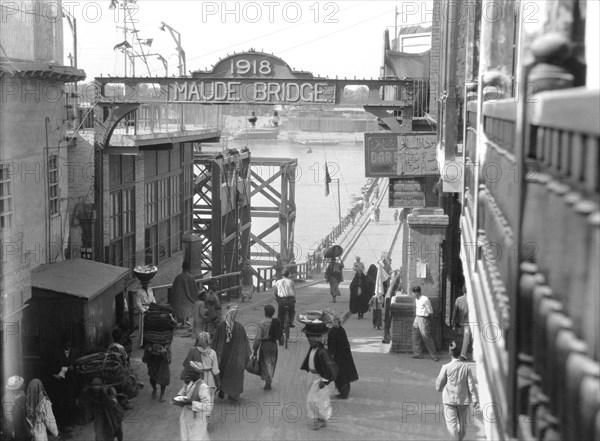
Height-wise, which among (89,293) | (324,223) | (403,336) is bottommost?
(324,223)

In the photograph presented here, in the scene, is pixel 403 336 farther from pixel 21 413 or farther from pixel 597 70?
pixel 597 70

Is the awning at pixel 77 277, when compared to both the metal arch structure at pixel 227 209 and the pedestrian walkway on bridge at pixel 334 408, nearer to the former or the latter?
the pedestrian walkway on bridge at pixel 334 408

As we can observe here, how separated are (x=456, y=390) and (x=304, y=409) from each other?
280 cm

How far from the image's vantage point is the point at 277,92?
669 inches

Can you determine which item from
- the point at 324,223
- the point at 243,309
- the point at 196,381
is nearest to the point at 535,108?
the point at 196,381

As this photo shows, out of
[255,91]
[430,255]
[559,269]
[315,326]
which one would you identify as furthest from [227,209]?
[559,269]

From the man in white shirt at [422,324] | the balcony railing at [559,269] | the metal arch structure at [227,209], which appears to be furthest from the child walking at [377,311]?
the balcony railing at [559,269]

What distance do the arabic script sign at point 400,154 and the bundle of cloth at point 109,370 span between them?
636 centimetres

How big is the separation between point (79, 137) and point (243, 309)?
6.36 meters

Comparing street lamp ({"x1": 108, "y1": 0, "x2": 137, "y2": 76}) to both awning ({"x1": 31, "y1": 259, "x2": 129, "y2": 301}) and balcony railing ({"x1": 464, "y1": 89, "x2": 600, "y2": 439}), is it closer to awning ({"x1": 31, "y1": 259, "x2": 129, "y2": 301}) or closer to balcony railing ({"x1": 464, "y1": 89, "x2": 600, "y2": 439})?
awning ({"x1": 31, "y1": 259, "x2": 129, "y2": 301})

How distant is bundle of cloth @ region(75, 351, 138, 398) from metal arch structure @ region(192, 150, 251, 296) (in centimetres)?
1075

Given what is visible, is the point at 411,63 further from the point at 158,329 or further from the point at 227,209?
the point at 158,329

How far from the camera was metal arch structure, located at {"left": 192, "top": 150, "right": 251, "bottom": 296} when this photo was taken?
933 inches

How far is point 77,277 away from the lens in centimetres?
1377
